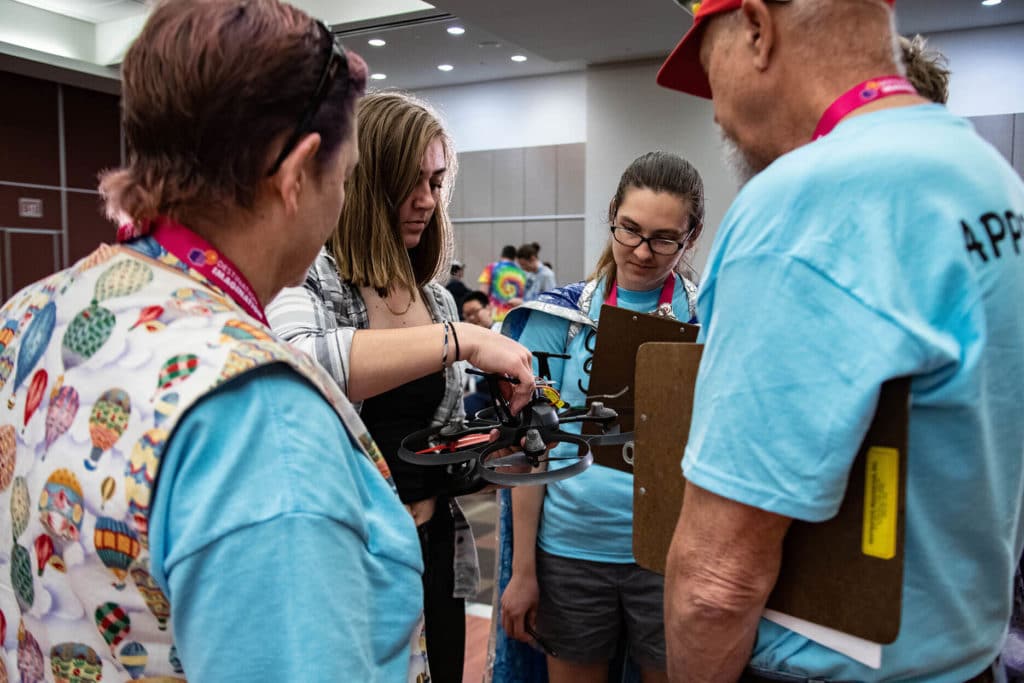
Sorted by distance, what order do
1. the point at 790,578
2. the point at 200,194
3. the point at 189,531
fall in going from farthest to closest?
the point at 790,578
the point at 200,194
the point at 189,531

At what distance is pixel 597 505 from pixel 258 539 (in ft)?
3.71

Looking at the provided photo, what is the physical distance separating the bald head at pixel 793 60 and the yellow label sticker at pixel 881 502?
372 mm

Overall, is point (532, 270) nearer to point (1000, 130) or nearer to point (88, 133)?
point (1000, 130)

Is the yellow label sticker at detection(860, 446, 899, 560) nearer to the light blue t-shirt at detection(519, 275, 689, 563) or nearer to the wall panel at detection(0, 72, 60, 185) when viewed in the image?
the light blue t-shirt at detection(519, 275, 689, 563)

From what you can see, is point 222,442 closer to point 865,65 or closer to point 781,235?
point 781,235

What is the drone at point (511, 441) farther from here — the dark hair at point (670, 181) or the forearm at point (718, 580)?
the dark hair at point (670, 181)

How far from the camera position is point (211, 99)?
2.13 feet

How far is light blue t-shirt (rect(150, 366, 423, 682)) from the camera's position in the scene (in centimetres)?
57

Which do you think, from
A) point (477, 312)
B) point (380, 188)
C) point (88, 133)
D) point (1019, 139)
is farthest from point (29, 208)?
point (1019, 139)

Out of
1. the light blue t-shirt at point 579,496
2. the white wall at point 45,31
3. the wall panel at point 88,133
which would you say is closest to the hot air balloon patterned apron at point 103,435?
the light blue t-shirt at point 579,496

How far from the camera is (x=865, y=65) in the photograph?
0.82 metres

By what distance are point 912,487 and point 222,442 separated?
653 mm

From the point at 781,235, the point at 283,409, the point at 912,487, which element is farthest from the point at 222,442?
the point at 912,487

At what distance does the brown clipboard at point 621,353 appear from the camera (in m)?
1.41
